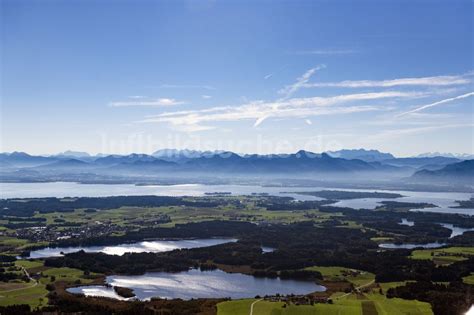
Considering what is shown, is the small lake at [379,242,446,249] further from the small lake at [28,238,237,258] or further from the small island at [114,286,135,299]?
the small island at [114,286,135,299]

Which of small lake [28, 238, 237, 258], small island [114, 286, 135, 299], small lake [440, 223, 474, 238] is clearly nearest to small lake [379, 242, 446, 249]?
small lake [440, 223, 474, 238]

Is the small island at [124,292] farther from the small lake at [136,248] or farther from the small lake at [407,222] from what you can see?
the small lake at [407,222]

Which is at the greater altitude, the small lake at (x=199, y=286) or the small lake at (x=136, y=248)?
the small lake at (x=136, y=248)

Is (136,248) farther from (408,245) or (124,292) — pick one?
(408,245)

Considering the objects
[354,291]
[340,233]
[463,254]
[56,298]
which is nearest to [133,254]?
[56,298]

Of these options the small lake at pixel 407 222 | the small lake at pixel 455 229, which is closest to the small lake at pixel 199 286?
the small lake at pixel 455 229

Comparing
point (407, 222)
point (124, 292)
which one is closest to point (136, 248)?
point (124, 292)
